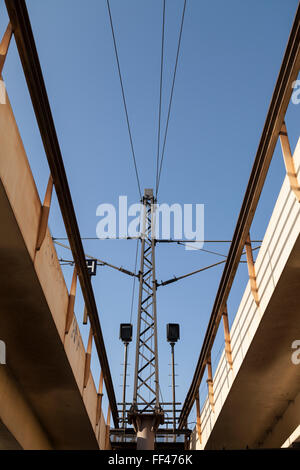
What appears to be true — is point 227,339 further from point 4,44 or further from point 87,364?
point 4,44

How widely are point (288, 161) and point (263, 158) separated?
0.85 meters

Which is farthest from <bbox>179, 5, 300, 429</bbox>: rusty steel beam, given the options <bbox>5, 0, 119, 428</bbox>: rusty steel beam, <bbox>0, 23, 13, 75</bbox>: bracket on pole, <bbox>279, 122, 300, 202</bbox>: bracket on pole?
<bbox>0, 23, 13, 75</bbox>: bracket on pole

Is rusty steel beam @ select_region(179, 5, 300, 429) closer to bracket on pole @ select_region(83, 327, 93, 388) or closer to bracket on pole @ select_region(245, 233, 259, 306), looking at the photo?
A: bracket on pole @ select_region(245, 233, 259, 306)

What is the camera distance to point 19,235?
7.18m

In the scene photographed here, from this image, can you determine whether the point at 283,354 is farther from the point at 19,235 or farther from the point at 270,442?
the point at 19,235

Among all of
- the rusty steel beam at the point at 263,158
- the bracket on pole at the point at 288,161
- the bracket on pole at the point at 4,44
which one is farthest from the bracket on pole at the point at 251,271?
the bracket on pole at the point at 4,44

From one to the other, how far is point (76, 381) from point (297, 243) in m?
6.32

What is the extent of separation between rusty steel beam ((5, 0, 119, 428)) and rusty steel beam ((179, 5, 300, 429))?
2.99 metres

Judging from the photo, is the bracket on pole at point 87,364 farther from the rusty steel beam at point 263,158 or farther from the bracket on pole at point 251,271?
the bracket on pole at point 251,271

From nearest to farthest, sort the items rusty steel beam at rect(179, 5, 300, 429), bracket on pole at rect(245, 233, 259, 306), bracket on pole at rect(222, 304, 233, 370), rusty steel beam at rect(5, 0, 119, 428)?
1. rusty steel beam at rect(5, 0, 119, 428)
2. rusty steel beam at rect(179, 5, 300, 429)
3. bracket on pole at rect(245, 233, 259, 306)
4. bracket on pole at rect(222, 304, 233, 370)

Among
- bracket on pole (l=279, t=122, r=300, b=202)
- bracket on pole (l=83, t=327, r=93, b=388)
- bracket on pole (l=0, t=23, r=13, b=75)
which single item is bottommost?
bracket on pole (l=83, t=327, r=93, b=388)

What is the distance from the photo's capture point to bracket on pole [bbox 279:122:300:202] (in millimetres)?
7480

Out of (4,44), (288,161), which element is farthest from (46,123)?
(288,161)
